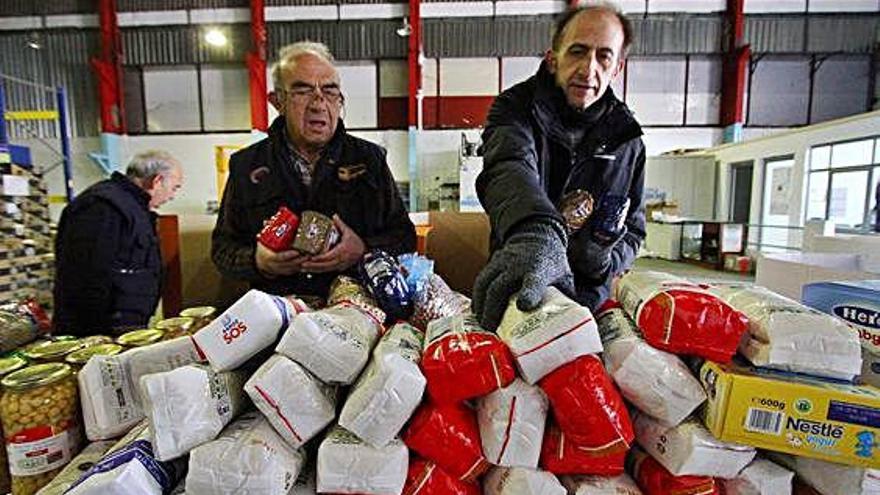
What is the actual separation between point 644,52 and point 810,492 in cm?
948

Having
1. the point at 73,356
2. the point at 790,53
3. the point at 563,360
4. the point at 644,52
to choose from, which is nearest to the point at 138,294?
the point at 73,356

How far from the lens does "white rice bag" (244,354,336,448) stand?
631 millimetres

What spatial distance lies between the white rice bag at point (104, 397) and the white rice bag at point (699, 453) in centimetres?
89

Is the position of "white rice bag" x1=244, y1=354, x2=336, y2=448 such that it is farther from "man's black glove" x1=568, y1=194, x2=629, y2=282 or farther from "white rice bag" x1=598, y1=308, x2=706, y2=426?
"man's black glove" x1=568, y1=194, x2=629, y2=282

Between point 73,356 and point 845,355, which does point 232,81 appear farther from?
point 845,355

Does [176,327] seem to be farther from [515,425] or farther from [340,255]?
[515,425]

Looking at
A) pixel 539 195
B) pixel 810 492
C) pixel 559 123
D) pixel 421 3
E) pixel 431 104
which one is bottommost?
pixel 810 492

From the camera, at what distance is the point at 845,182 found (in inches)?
263

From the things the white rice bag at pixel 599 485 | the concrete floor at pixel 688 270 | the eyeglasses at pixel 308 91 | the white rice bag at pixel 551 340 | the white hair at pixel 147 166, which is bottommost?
the concrete floor at pixel 688 270

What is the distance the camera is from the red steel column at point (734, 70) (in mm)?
8062

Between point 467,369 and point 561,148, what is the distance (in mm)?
708

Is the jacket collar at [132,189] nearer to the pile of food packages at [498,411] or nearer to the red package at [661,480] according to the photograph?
the pile of food packages at [498,411]

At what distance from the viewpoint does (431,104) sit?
342 inches

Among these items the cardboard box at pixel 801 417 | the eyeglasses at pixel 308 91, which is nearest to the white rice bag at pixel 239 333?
the cardboard box at pixel 801 417
